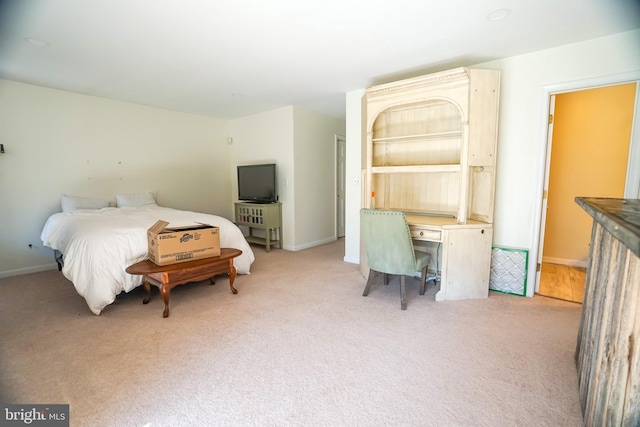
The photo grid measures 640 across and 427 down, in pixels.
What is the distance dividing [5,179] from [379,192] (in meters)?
4.60

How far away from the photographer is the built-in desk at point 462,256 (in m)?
2.80

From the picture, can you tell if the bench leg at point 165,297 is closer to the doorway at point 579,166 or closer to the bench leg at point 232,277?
the bench leg at point 232,277

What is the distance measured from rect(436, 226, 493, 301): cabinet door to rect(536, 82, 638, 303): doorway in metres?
0.80

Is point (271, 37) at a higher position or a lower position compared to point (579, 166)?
higher

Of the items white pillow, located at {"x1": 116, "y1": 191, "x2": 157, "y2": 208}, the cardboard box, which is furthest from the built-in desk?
white pillow, located at {"x1": 116, "y1": 191, "x2": 157, "y2": 208}

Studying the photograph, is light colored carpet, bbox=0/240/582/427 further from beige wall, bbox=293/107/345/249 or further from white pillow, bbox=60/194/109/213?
beige wall, bbox=293/107/345/249

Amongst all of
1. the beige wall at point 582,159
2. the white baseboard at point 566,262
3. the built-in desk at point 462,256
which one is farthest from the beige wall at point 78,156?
the white baseboard at point 566,262

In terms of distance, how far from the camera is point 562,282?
323 centimetres

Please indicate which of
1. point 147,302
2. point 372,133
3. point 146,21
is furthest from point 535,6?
point 147,302

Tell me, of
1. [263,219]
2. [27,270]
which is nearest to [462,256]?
[263,219]

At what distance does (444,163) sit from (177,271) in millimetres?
2950

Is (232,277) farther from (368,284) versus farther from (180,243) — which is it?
(368,284)

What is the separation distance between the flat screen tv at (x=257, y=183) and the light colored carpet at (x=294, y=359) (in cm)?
224

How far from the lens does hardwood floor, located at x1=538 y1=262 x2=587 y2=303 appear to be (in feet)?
9.53
